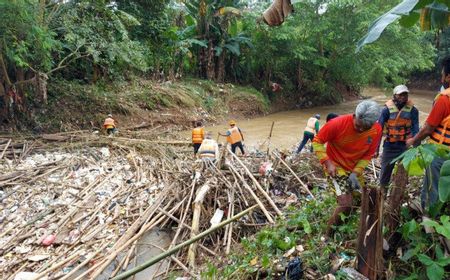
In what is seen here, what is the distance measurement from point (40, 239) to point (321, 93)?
17.4 m

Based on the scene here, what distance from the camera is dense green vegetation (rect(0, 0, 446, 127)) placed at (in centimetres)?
923

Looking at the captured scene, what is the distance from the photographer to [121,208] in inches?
208

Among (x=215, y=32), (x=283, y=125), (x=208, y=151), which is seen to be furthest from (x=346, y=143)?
(x=215, y=32)

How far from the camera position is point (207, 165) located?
17.2 ft

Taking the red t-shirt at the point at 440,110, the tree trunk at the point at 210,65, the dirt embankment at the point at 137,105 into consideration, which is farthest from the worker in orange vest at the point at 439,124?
the tree trunk at the point at 210,65

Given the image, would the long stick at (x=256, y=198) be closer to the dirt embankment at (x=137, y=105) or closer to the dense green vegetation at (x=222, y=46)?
the dense green vegetation at (x=222, y=46)

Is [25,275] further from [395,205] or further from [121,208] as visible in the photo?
[395,205]

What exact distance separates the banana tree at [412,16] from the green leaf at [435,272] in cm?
134

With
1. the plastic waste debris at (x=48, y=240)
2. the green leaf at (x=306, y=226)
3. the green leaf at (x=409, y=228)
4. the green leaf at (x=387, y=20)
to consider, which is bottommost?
the plastic waste debris at (x=48, y=240)

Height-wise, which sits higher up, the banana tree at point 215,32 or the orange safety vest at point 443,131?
the banana tree at point 215,32

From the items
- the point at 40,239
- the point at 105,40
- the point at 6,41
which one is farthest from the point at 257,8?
the point at 40,239

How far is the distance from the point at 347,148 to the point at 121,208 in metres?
3.51

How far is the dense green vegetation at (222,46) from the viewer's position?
363 inches

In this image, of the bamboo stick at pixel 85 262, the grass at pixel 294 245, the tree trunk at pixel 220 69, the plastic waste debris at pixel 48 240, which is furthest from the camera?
the tree trunk at pixel 220 69
